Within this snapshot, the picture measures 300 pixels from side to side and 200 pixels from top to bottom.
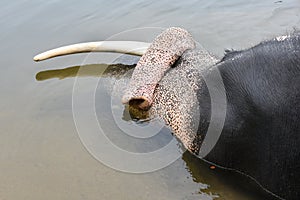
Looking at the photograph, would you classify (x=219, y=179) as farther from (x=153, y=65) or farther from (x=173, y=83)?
(x=153, y=65)

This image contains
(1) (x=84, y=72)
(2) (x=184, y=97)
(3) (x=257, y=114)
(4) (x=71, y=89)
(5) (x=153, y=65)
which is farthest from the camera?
(1) (x=84, y=72)

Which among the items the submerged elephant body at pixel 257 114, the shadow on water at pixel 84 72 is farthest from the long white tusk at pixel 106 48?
the submerged elephant body at pixel 257 114

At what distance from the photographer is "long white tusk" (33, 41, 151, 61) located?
3.51 m

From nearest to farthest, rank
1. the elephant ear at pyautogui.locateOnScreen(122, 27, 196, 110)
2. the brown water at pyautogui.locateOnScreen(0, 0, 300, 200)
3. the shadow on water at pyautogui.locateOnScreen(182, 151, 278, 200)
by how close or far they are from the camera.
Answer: the shadow on water at pyautogui.locateOnScreen(182, 151, 278, 200) < the brown water at pyautogui.locateOnScreen(0, 0, 300, 200) < the elephant ear at pyautogui.locateOnScreen(122, 27, 196, 110)

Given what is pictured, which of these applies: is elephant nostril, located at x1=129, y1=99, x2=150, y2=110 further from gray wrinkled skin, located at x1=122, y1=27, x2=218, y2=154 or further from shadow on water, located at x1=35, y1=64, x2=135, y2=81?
shadow on water, located at x1=35, y1=64, x2=135, y2=81

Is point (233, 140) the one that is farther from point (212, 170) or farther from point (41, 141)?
point (41, 141)

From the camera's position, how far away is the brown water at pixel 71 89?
260 cm

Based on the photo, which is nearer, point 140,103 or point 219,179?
point 219,179

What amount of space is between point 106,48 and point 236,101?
5.11 ft

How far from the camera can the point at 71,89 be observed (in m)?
3.59

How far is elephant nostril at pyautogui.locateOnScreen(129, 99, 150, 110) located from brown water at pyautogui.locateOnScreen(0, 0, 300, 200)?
0.23 m

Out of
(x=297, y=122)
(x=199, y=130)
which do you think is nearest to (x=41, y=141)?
(x=199, y=130)

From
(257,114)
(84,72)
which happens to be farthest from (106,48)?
(257,114)

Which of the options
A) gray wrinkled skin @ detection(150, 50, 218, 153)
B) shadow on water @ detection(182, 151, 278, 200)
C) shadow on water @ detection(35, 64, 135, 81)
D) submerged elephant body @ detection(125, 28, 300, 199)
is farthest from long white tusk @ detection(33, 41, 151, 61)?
shadow on water @ detection(182, 151, 278, 200)
